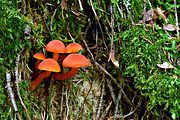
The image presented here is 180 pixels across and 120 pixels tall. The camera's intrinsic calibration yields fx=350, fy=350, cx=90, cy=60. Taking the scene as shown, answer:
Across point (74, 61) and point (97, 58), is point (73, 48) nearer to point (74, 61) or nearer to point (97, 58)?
point (74, 61)

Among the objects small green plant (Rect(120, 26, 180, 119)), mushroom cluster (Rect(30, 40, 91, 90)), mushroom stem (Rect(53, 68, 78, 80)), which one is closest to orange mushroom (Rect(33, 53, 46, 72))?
mushroom cluster (Rect(30, 40, 91, 90))

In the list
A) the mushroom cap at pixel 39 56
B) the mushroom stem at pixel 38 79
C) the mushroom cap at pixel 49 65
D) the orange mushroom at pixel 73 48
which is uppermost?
the orange mushroom at pixel 73 48

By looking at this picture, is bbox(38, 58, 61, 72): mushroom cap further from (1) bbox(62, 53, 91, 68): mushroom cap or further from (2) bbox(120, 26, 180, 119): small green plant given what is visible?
(2) bbox(120, 26, 180, 119): small green plant

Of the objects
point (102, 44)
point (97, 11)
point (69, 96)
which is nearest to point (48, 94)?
point (69, 96)

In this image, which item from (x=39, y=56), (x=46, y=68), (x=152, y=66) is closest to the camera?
(x=46, y=68)

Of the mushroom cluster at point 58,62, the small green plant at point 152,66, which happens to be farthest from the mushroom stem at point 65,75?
the small green plant at point 152,66

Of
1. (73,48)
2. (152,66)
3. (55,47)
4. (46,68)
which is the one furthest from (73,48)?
(152,66)

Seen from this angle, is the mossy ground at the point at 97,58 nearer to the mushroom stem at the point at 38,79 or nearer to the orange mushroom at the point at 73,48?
the mushroom stem at the point at 38,79

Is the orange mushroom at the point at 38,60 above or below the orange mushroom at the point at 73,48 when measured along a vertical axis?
below
